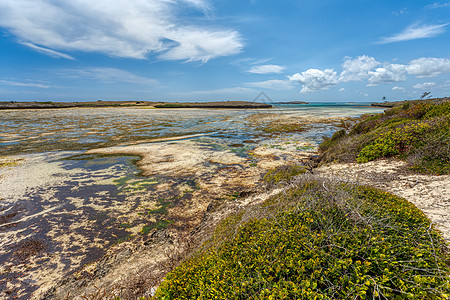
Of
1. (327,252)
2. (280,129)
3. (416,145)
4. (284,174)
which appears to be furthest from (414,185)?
(280,129)

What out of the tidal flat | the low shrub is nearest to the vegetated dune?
the tidal flat

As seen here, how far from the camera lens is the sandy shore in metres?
5.53

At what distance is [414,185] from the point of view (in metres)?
7.35

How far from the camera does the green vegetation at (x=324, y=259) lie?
2902 millimetres

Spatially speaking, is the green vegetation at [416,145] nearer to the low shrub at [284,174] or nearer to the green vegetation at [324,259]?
the low shrub at [284,174]

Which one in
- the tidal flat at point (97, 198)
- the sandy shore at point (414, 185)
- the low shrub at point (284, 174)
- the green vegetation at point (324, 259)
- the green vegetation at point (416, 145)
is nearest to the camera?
the green vegetation at point (324, 259)

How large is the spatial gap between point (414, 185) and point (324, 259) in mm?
6884

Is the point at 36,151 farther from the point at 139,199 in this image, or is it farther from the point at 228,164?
the point at 228,164

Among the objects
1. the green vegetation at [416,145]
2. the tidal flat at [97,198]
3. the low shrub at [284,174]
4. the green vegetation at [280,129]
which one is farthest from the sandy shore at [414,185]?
the green vegetation at [280,129]

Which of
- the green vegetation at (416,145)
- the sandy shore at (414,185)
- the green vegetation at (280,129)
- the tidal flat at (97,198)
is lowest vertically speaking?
the tidal flat at (97,198)

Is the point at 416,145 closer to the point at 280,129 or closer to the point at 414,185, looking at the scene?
the point at 414,185

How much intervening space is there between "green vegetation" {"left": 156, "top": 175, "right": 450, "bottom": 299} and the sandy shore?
57.2 inches

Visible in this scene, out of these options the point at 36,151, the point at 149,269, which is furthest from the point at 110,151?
the point at 149,269

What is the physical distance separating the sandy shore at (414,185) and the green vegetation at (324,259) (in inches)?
57.2
